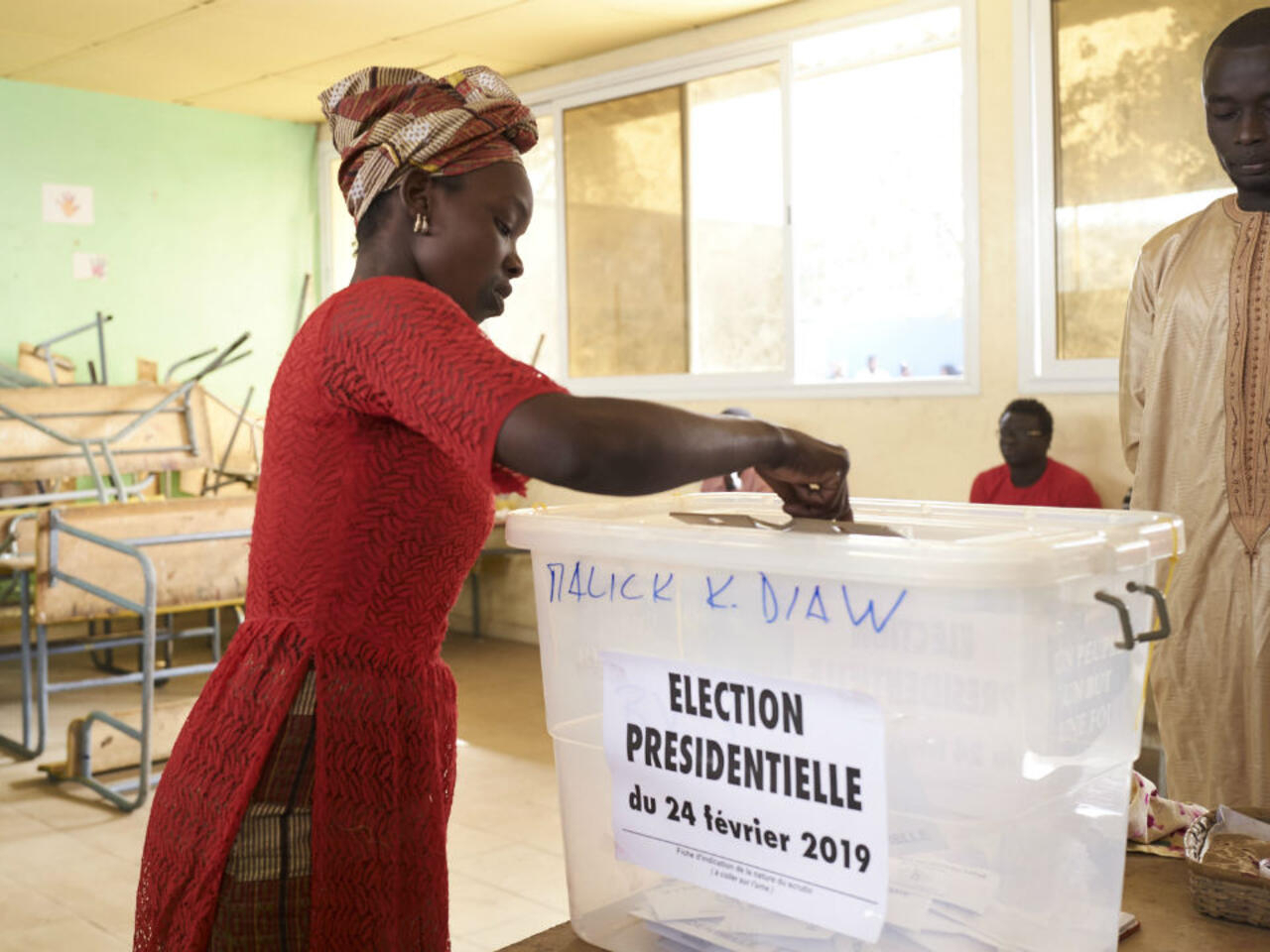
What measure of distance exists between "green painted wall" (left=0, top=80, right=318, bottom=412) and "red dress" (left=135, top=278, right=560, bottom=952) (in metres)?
6.07

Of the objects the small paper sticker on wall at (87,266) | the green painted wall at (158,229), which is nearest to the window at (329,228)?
the green painted wall at (158,229)

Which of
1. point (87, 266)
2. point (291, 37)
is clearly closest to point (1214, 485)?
point (291, 37)

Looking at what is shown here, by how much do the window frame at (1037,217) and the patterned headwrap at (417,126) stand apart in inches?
152

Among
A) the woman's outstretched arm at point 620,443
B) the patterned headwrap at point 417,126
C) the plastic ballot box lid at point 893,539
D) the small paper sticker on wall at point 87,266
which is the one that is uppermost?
the small paper sticker on wall at point 87,266

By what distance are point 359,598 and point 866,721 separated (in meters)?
0.43

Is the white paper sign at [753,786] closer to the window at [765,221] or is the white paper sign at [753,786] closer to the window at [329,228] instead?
the window at [765,221]

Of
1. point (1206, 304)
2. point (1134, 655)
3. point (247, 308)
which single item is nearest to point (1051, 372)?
point (1206, 304)

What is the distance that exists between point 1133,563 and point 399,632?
563 mm

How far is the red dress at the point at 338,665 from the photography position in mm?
1005

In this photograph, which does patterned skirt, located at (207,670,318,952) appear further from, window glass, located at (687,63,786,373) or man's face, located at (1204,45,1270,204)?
window glass, located at (687,63,786,373)

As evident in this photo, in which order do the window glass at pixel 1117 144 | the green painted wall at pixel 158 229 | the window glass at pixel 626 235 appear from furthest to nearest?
1. the green painted wall at pixel 158 229
2. the window glass at pixel 626 235
3. the window glass at pixel 1117 144

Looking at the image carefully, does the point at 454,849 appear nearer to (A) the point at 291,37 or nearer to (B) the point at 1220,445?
(B) the point at 1220,445

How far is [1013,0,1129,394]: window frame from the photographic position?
15.0 ft

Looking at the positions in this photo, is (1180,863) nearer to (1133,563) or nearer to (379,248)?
(1133,563)
